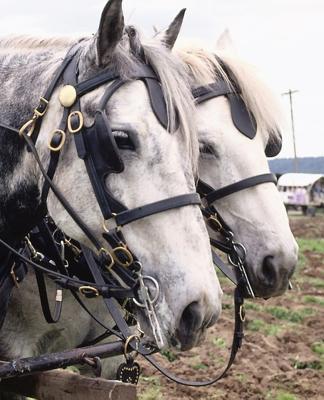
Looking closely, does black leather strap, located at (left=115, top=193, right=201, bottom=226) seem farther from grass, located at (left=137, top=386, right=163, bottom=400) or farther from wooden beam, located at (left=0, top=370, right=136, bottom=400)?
grass, located at (left=137, top=386, right=163, bottom=400)

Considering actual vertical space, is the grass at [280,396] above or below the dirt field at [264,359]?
above

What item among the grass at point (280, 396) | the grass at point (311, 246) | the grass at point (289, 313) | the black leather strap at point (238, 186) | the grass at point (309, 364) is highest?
the black leather strap at point (238, 186)

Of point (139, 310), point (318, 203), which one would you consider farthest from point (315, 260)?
point (318, 203)

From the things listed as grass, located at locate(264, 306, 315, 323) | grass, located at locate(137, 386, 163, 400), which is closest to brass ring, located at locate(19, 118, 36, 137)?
grass, located at locate(137, 386, 163, 400)

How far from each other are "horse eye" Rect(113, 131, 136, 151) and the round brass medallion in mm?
222

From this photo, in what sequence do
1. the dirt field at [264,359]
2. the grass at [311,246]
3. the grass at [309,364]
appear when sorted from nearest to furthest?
the dirt field at [264,359] → the grass at [309,364] → the grass at [311,246]

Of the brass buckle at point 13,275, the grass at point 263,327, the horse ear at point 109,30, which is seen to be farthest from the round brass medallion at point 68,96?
the grass at point 263,327

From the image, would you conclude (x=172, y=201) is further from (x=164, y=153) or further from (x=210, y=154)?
(x=210, y=154)

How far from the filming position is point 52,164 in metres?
2.31

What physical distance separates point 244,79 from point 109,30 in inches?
50.6

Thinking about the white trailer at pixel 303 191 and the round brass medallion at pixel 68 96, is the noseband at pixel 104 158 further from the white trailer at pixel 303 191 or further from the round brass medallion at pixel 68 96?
the white trailer at pixel 303 191

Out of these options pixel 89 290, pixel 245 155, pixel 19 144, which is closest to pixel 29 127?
pixel 19 144

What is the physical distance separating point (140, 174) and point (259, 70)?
1.58m

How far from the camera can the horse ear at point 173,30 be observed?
2602 millimetres
